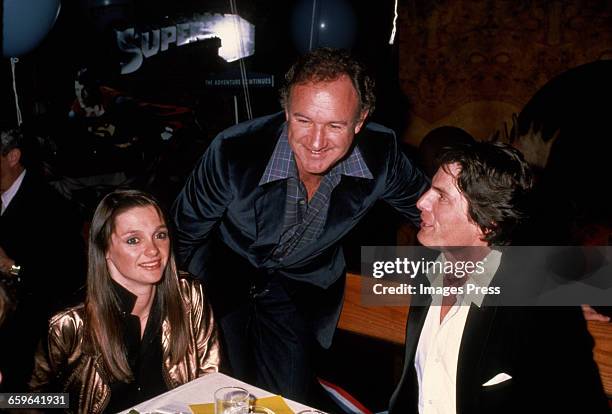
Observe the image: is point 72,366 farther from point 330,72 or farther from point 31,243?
point 330,72

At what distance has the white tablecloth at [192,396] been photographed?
4.61 ft

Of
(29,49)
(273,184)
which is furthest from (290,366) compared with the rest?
(29,49)

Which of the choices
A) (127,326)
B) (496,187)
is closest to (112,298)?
(127,326)

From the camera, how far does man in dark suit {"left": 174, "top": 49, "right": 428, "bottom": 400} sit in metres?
2.00

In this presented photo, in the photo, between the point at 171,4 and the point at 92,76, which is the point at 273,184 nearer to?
the point at 92,76

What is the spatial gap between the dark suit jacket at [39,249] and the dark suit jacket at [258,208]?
70 centimetres

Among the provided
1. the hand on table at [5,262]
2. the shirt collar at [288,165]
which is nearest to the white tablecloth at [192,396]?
the shirt collar at [288,165]

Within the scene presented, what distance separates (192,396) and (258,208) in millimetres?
875

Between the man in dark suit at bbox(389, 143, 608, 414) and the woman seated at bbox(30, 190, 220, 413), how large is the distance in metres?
0.74

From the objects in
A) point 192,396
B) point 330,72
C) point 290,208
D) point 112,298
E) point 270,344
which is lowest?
point 270,344

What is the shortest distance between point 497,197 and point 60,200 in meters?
2.18

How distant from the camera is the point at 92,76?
3.50 meters

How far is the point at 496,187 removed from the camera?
161 centimetres

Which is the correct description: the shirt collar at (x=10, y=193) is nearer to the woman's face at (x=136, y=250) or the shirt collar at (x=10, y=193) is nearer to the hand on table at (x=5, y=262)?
the hand on table at (x=5, y=262)
